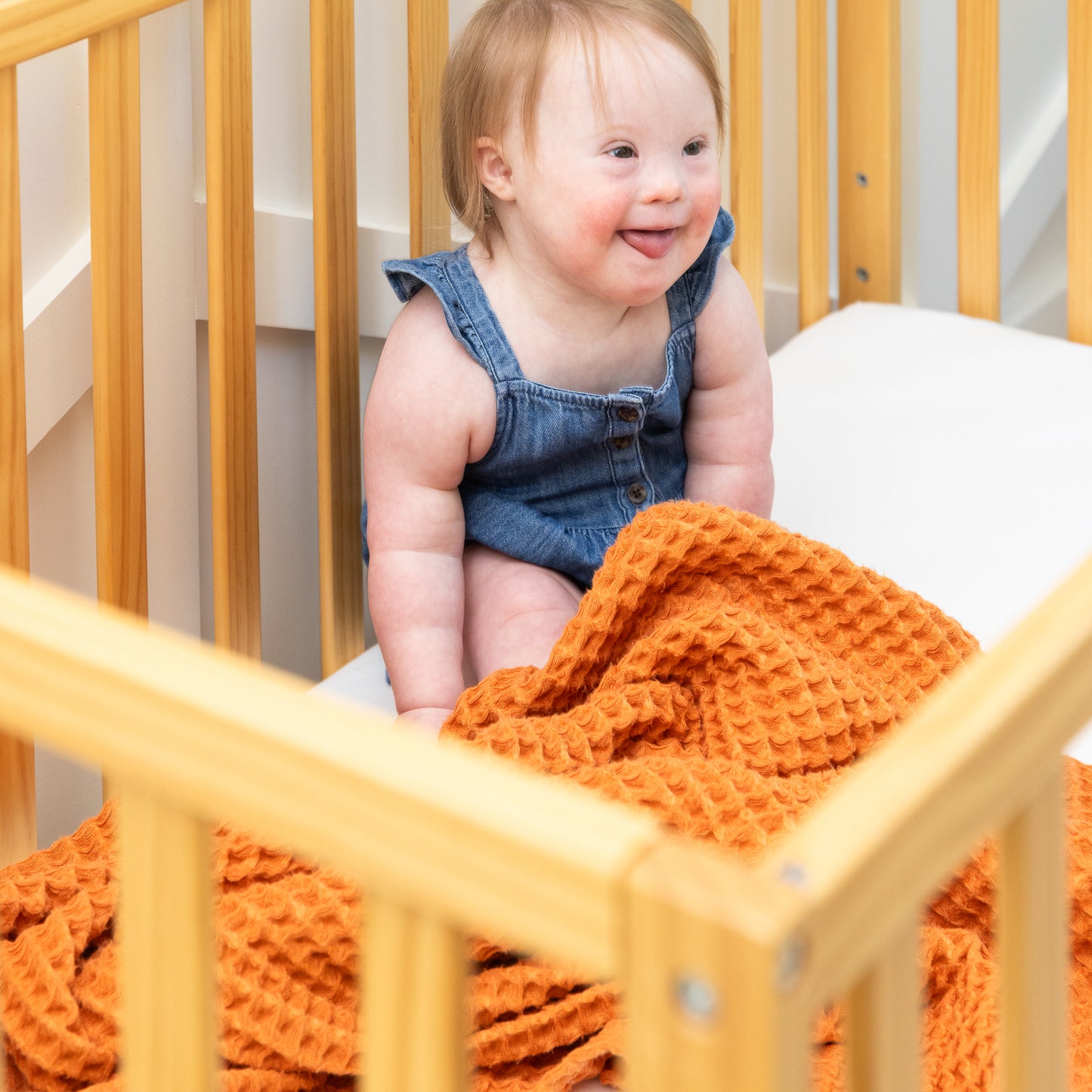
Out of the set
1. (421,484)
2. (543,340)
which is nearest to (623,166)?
(543,340)

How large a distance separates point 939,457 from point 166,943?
89 cm

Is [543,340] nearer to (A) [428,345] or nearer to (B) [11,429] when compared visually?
(A) [428,345]

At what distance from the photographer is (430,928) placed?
30cm

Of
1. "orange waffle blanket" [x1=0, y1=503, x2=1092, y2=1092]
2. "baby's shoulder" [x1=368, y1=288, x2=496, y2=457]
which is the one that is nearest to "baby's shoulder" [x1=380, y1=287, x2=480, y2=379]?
"baby's shoulder" [x1=368, y1=288, x2=496, y2=457]

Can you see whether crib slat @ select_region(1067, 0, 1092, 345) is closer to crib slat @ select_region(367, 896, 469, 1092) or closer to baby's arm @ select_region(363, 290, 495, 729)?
baby's arm @ select_region(363, 290, 495, 729)

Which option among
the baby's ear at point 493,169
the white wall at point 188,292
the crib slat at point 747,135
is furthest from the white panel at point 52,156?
the crib slat at point 747,135

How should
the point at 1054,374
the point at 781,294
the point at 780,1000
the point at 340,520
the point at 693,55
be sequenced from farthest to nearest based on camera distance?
the point at 781,294
the point at 1054,374
the point at 340,520
the point at 693,55
the point at 780,1000

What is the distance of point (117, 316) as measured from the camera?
868 millimetres

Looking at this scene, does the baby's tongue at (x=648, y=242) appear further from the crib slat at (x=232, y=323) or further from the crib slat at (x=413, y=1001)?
the crib slat at (x=413, y=1001)

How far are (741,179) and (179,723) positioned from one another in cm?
105

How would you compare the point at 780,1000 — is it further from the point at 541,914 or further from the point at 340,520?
the point at 340,520

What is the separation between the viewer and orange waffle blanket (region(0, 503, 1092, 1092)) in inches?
22.4

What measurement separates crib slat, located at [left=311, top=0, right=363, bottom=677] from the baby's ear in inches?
4.5

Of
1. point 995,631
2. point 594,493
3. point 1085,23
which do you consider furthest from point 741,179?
point 995,631
